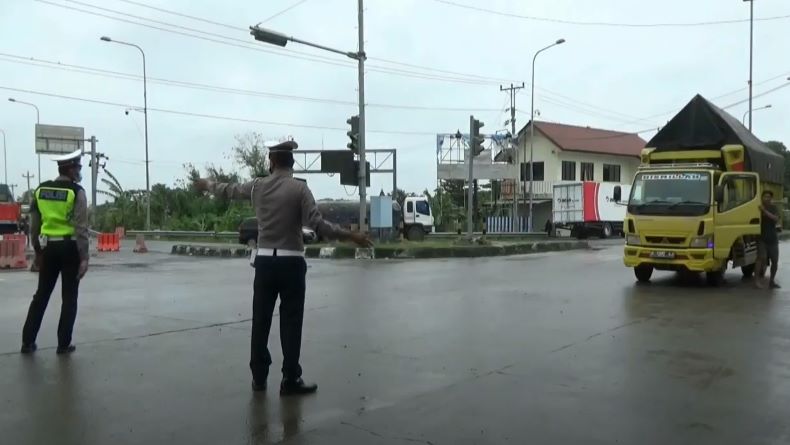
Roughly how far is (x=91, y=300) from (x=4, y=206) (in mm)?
15774

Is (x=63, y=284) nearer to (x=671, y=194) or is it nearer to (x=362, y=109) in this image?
(x=671, y=194)

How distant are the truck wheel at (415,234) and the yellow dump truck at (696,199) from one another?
19908mm

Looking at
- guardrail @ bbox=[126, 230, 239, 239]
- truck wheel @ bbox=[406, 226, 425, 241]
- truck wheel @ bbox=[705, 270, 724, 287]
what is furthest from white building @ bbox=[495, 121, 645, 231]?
truck wheel @ bbox=[705, 270, 724, 287]

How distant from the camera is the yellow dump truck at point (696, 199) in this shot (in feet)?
41.9

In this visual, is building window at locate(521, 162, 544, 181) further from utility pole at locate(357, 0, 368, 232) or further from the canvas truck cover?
the canvas truck cover

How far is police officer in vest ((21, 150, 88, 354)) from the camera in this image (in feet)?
22.4

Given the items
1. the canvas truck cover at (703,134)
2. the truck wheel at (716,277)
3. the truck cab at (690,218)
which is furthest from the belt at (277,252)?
the canvas truck cover at (703,134)

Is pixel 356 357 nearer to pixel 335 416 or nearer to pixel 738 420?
pixel 335 416

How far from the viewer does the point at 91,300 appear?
1093cm

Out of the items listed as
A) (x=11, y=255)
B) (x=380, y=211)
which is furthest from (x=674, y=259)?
(x=11, y=255)

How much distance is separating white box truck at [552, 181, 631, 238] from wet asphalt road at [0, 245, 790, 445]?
→ 27.2 meters

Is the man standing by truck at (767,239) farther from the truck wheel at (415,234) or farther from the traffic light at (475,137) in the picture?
the truck wheel at (415,234)

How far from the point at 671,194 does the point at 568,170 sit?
124ft

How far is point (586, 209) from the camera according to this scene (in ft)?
127
